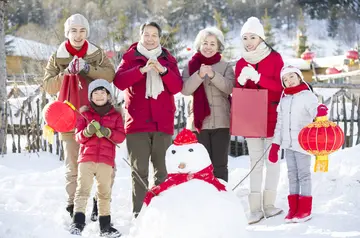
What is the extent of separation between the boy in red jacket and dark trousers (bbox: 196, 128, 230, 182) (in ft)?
2.86

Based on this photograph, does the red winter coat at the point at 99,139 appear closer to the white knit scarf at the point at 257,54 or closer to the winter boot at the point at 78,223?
the winter boot at the point at 78,223

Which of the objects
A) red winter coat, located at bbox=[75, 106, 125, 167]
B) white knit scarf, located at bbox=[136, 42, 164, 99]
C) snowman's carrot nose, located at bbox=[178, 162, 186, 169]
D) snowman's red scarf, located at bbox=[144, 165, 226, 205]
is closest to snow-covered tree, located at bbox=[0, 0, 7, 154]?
red winter coat, located at bbox=[75, 106, 125, 167]

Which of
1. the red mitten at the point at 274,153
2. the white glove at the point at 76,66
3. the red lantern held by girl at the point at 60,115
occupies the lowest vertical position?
the red mitten at the point at 274,153

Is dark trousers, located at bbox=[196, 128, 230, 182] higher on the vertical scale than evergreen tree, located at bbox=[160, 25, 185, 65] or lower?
lower

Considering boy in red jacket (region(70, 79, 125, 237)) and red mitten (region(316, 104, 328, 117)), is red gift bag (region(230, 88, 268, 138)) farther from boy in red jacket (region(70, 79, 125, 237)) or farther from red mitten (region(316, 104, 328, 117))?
boy in red jacket (region(70, 79, 125, 237))

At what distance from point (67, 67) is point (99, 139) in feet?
2.50

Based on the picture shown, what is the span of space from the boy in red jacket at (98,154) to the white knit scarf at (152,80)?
39 cm

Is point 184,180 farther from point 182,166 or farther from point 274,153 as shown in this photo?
point 274,153

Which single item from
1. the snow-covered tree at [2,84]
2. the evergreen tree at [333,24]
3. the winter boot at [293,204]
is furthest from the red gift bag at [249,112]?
the evergreen tree at [333,24]

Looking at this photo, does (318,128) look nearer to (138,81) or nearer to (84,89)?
(138,81)

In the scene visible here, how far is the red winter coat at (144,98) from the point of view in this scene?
4059 millimetres

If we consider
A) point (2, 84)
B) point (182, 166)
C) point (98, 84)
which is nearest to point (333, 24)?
point (2, 84)

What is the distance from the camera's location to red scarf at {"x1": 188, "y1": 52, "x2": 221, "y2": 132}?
13.9 ft

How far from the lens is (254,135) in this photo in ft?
13.7
